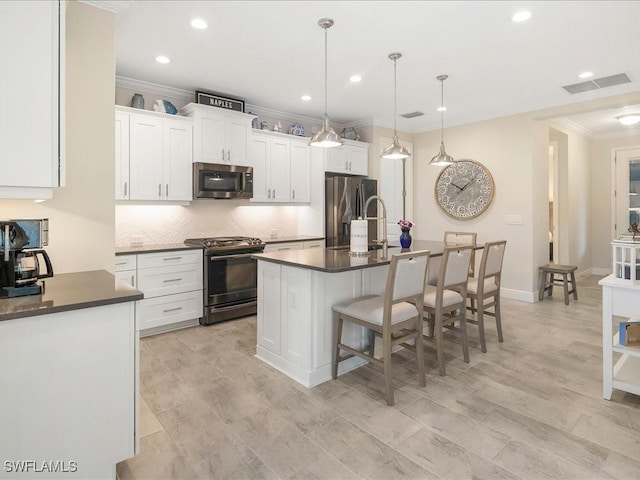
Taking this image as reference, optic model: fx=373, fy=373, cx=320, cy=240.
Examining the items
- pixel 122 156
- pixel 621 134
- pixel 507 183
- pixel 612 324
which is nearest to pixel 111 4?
pixel 122 156

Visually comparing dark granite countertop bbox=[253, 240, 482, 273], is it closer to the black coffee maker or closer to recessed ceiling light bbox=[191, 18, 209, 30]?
the black coffee maker

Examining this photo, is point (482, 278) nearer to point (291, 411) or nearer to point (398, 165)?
point (291, 411)

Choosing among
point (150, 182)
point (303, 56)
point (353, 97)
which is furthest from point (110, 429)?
point (353, 97)

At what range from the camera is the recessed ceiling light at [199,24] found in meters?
2.89

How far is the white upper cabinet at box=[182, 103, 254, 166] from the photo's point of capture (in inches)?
171

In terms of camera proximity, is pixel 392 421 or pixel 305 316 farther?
pixel 305 316

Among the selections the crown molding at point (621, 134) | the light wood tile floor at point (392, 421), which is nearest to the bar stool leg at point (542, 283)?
the light wood tile floor at point (392, 421)

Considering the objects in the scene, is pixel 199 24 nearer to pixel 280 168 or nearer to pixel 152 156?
pixel 152 156

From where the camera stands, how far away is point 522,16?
2.82 meters

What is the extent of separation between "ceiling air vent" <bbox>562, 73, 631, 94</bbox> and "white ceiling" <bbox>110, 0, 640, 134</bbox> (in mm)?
108

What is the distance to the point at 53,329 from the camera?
1.53m

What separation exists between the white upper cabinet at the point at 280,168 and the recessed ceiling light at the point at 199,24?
1.88m

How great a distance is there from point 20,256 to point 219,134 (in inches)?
121

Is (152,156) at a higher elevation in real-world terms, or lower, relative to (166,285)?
higher
